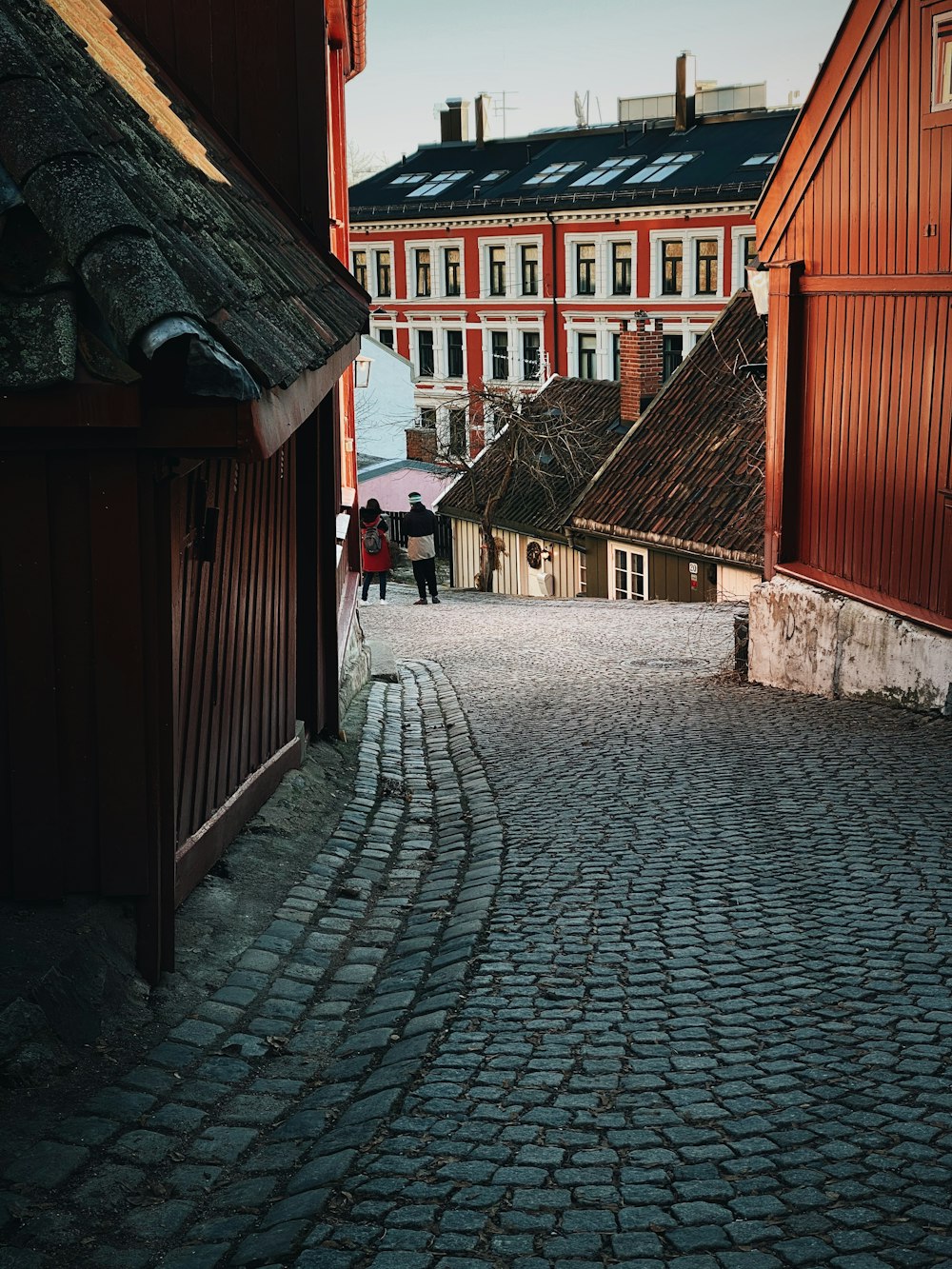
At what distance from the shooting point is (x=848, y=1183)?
369 cm

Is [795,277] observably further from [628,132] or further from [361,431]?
[628,132]

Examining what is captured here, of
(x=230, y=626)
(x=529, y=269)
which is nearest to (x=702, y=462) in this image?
(x=230, y=626)

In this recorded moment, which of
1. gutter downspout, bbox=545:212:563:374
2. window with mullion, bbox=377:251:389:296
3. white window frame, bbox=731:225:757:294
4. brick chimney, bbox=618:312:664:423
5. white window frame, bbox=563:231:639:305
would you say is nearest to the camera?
brick chimney, bbox=618:312:664:423

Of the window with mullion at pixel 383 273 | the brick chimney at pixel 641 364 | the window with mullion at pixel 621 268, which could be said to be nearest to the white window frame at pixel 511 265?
the window with mullion at pixel 621 268

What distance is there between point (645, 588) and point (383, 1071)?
22.3 meters

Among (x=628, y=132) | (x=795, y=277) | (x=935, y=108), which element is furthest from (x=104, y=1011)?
(x=628, y=132)

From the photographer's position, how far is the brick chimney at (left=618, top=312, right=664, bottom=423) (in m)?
30.0

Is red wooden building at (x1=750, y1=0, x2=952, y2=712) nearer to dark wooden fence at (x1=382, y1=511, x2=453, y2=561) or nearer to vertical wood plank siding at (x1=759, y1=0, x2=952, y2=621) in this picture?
vertical wood plank siding at (x1=759, y1=0, x2=952, y2=621)

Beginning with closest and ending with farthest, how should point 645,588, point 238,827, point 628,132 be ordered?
point 238,827, point 645,588, point 628,132

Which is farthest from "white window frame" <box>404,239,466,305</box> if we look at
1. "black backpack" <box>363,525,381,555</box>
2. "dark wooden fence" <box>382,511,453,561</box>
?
"black backpack" <box>363,525,381,555</box>

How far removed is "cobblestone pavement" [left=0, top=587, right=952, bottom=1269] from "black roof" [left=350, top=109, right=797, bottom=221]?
3652 cm

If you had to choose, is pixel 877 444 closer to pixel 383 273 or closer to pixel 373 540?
pixel 373 540

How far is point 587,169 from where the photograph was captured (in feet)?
158

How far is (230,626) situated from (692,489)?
1990 centimetres
